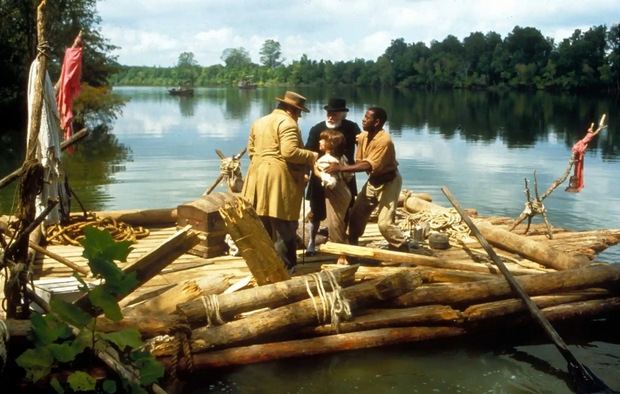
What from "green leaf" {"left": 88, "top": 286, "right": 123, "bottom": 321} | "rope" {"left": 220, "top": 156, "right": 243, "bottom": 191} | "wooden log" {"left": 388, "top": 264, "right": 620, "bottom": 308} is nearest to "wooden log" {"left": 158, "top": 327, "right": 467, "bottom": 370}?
"wooden log" {"left": 388, "top": 264, "right": 620, "bottom": 308}

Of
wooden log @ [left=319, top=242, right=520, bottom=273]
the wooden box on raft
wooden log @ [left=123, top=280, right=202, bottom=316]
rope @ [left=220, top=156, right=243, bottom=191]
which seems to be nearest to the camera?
wooden log @ [left=123, top=280, right=202, bottom=316]

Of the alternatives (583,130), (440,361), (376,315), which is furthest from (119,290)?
(583,130)

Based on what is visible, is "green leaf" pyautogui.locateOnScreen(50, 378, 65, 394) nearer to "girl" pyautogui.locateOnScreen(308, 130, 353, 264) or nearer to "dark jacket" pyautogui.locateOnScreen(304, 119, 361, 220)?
"girl" pyautogui.locateOnScreen(308, 130, 353, 264)

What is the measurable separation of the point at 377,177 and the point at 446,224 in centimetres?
194

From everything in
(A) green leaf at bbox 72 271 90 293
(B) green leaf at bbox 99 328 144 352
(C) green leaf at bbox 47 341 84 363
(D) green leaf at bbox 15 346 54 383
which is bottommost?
(D) green leaf at bbox 15 346 54 383

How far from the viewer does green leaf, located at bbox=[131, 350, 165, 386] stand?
427cm

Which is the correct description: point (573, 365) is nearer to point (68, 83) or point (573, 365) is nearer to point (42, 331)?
point (42, 331)

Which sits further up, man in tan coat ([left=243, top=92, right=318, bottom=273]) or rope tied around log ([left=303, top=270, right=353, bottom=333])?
man in tan coat ([left=243, top=92, right=318, bottom=273])

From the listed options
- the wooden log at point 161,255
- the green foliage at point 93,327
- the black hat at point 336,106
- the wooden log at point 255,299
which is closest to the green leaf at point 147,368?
the green foliage at point 93,327

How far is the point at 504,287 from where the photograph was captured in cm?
675

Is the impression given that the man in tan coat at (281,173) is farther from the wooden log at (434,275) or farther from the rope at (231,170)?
the rope at (231,170)

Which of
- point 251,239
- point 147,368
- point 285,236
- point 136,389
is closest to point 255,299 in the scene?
point 251,239

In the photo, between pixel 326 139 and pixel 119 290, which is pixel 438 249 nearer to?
pixel 326 139

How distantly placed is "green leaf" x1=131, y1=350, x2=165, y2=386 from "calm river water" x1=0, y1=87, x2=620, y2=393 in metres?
1.54
